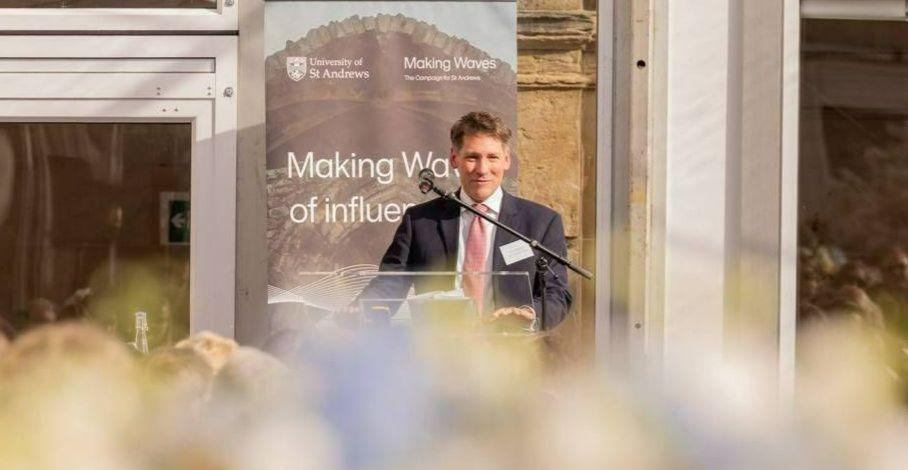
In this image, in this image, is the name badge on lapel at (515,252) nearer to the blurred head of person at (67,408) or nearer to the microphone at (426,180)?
the microphone at (426,180)

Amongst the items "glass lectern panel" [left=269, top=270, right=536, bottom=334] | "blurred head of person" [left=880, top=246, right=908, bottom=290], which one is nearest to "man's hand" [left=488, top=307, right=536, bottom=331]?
"glass lectern panel" [left=269, top=270, right=536, bottom=334]

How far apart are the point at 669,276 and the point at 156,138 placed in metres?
1.72

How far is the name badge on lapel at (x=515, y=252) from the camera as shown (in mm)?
4176

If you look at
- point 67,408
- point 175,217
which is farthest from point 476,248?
point 67,408

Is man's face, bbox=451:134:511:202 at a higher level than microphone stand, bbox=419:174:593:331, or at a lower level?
higher

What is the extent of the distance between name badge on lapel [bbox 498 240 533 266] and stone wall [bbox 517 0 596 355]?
25 cm

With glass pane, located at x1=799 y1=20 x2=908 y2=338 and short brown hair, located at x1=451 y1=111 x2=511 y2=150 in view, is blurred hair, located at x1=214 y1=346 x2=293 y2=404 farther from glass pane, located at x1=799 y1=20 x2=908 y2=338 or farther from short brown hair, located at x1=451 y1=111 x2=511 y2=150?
glass pane, located at x1=799 y1=20 x2=908 y2=338

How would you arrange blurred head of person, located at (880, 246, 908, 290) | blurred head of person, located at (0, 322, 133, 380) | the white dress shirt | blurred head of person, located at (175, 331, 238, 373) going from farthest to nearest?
blurred head of person, located at (880, 246, 908, 290) < the white dress shirt < blurred head of person, located at (175, 331, 238, 373) < blurred head of person, located at (0, 322, 133, 380)

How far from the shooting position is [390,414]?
327cm

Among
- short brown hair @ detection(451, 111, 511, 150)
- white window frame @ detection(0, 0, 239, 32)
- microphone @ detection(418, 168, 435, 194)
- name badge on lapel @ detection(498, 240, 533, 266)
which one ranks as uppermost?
white window frame @ detection(0, 0, 239, 32)

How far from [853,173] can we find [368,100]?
63.4 inches

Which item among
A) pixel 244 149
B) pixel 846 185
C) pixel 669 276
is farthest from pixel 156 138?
pixel 846 185

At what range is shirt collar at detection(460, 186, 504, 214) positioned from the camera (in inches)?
170

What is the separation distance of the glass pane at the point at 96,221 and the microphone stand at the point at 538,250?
2.59 feet
